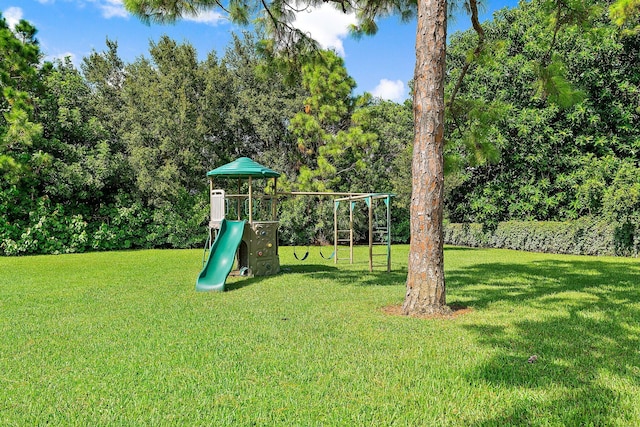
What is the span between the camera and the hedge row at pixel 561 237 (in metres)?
13.6

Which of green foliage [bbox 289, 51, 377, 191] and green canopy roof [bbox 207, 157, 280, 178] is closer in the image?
green canopy roof [bbox 207, 157, 280, 178]

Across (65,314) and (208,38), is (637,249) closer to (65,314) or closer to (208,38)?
(65,314)

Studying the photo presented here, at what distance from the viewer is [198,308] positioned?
5.79 metres

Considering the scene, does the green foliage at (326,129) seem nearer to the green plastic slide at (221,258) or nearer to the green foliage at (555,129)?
the green foliage at (555,129)

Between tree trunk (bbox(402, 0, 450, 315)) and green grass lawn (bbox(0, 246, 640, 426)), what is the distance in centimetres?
42

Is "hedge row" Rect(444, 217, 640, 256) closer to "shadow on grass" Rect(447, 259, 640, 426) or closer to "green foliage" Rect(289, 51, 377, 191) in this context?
"green foliage" Rect(289, 51, 377, 191)

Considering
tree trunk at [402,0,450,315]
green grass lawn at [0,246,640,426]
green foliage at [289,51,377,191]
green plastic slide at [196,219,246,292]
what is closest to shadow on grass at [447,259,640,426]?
green grass lawn at [0,246,640,426]

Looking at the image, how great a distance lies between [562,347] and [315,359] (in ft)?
6.85

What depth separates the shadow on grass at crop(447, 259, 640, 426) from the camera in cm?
261

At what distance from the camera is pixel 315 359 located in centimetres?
354

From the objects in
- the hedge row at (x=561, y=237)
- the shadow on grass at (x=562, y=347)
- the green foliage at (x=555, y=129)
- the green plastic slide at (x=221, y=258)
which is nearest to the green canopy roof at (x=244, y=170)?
the green plastic slide at (x=221, y=258)

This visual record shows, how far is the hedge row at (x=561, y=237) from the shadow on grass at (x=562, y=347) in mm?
6696

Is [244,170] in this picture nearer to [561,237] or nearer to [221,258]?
[221,258]

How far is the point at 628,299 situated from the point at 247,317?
5.07 m
